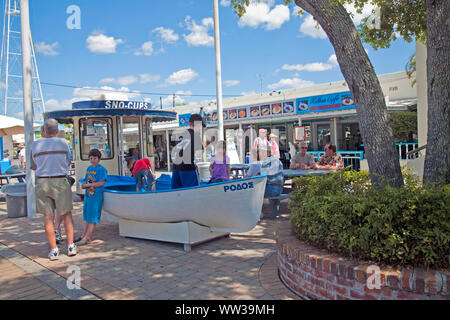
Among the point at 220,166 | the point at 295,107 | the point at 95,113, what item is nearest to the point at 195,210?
the point at 220,166

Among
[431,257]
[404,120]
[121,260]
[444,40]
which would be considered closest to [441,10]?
[444,40]

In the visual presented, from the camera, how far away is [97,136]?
9.48m

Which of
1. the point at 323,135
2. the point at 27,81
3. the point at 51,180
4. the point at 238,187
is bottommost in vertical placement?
the point at 238,187

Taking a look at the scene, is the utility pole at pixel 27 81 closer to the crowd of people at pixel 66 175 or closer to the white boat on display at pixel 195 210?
the crowd of people at pixel 66 175

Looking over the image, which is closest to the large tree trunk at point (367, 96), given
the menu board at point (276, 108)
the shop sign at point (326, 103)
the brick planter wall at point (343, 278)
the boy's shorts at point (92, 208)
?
the brick planter wall at point (343, 278)

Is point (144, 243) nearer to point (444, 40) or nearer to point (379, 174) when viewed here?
point (379, 174)

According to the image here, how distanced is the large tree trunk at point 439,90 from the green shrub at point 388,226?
36cm

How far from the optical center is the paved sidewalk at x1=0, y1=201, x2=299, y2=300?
12.8 ft

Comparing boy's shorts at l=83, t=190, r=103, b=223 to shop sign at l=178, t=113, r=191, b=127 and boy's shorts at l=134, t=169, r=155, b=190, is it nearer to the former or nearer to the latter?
boy's shorts at l=134, t=169, r=155, b=190

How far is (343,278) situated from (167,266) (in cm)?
237

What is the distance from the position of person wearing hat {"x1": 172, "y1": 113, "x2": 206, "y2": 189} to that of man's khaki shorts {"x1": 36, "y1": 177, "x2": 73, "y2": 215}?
1570mm

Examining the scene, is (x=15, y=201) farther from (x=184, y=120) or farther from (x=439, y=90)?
(x=184, y=120)

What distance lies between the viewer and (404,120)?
12.6 meters
